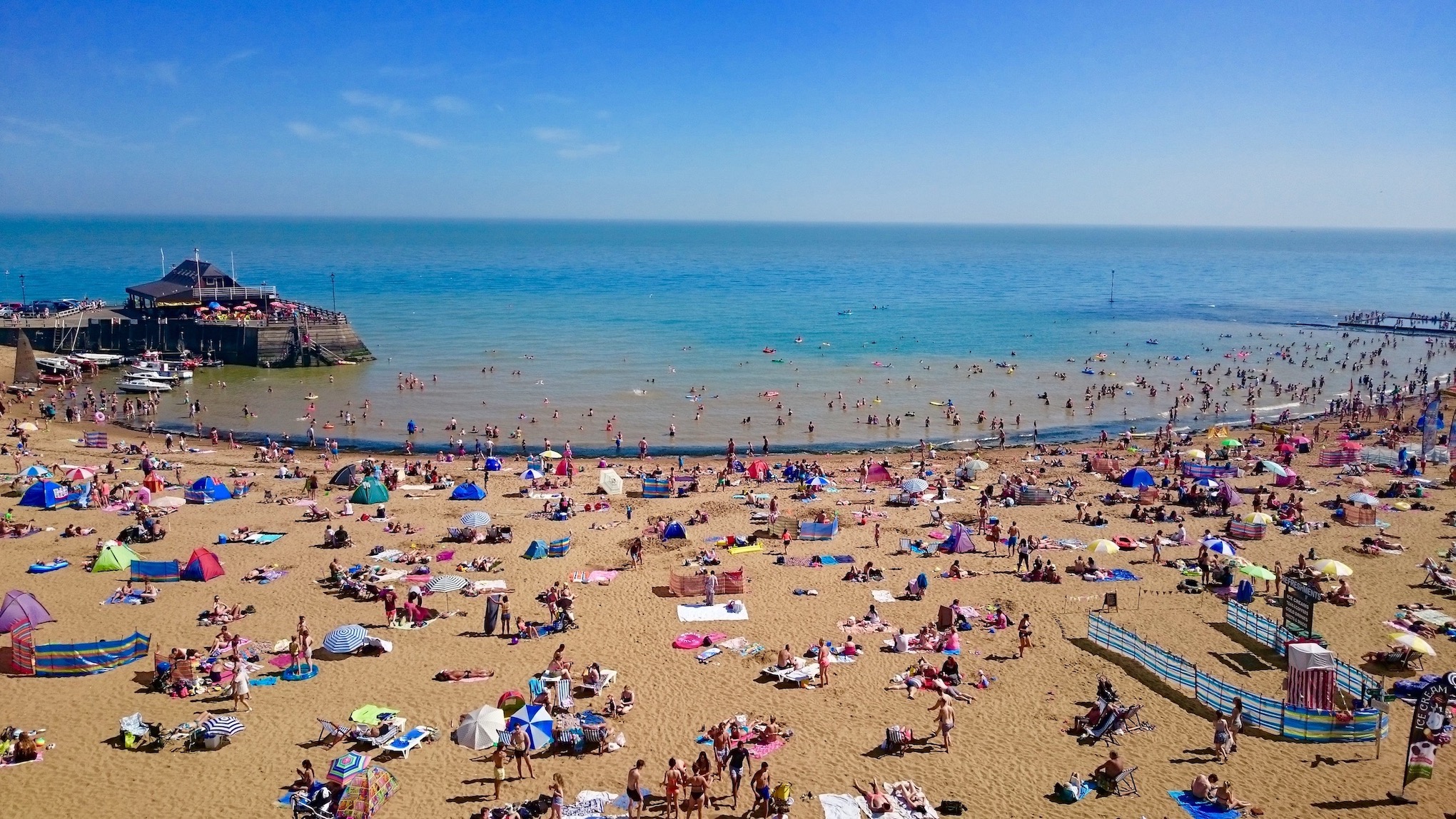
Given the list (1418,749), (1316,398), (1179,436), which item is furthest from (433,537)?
(1316,398)

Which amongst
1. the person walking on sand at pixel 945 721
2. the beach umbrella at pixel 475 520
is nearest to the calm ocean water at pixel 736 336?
the beach umbrella at pixel 475 520

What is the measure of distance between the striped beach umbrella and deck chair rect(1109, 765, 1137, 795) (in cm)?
1363

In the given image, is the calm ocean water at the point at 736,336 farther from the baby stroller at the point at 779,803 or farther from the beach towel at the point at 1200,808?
the beach towel at the point at 1200,808

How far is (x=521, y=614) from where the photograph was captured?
19.4m

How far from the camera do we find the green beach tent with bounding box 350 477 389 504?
2722 centimetres

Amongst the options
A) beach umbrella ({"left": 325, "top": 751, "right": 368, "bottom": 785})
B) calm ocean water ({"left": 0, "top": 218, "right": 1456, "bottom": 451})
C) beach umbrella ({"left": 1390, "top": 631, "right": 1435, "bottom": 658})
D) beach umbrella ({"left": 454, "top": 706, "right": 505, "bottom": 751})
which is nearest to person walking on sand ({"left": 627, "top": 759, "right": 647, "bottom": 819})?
beach umbrella ({"left": 454, "top": 706, "right": 505, "bottom": 751})

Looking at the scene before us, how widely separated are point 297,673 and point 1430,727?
17676 millimetres

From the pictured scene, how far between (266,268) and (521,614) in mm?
132504

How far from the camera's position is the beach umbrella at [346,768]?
470 inches

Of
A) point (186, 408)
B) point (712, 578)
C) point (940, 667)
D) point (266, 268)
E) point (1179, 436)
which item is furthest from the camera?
point (266, 268)

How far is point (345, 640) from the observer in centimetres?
1664

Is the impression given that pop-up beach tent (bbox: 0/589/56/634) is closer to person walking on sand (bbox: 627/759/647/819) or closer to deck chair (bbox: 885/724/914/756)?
person walking on sand (bbox: 627/759/647/819)

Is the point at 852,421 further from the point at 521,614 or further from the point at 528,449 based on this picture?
the point at 521,614

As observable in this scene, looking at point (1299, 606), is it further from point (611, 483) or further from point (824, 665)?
point (611, 483)
